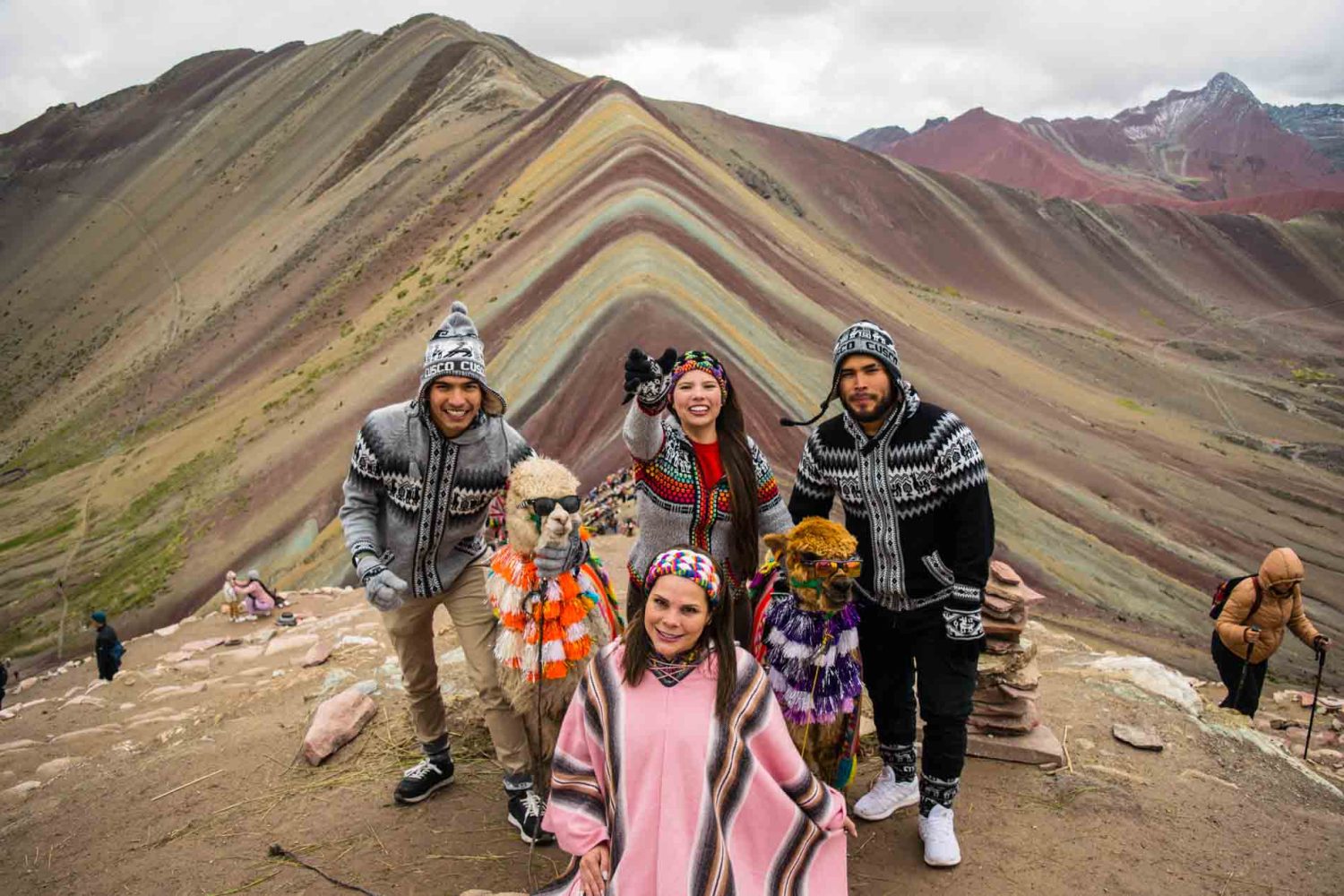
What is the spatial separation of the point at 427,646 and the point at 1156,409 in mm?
19592

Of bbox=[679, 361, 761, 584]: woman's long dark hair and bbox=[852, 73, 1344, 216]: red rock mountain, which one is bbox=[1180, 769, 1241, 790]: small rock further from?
bbox=[852, 73, 1344, 216]: red rock mountain

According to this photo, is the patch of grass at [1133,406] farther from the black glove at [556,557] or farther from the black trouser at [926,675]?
the black glove at [556,557]

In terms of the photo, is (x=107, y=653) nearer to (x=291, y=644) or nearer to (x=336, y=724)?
(x=291, y=644)

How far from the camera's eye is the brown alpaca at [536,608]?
9.61ft

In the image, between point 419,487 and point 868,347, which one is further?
point 419,487

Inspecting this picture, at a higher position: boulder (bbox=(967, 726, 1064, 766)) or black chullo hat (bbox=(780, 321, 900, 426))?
black chullo hat (bbox=(780, 321, 900, 426))

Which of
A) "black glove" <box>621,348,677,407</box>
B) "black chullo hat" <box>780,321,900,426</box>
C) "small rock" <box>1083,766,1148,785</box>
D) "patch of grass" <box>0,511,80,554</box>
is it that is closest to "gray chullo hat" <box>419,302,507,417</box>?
"black glove" <box>621,348,677,407</box>

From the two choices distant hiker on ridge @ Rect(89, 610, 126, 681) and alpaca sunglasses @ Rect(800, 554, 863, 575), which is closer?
alpaca sunglasses @ Rect(800, 554, 863, 575)

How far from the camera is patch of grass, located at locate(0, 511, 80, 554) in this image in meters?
15.0

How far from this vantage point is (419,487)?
10.2 ft

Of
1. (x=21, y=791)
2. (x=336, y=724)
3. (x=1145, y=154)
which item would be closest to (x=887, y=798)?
(x=336, y=724)

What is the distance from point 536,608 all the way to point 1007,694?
2.27 m

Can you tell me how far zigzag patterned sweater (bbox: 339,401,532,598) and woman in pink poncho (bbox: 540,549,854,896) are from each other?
104 centimetres

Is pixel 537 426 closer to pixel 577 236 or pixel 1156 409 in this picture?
pixel 577 236
